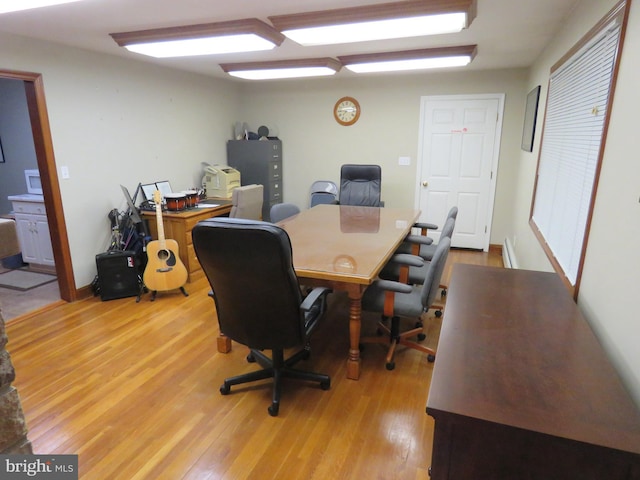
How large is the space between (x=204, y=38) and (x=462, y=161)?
3.61m

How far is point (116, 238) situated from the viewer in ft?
12.9

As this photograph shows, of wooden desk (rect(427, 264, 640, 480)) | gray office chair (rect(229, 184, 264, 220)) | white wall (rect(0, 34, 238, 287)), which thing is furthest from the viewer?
gray office chair (rect(229, 184, 264, 220))

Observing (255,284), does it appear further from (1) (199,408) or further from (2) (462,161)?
(2) (462,161)

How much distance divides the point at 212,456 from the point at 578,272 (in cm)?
192

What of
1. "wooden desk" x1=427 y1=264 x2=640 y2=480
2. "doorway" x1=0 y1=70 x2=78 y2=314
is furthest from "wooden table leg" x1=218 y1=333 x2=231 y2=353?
"doorway" x1=0 y1=70 x2=78 y2=314

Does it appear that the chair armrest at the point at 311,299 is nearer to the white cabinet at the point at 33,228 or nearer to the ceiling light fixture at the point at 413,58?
the ceiling light fixture at the point at 413,58

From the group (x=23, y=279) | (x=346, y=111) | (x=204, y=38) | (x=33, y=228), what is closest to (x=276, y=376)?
(x=204, y=38)

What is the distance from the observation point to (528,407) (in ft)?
3.35

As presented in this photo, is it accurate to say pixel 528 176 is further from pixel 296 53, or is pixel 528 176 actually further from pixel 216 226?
pixel 216 226

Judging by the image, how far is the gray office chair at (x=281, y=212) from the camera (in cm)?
377

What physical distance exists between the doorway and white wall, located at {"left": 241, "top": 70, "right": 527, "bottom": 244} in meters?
3.15

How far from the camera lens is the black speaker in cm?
364

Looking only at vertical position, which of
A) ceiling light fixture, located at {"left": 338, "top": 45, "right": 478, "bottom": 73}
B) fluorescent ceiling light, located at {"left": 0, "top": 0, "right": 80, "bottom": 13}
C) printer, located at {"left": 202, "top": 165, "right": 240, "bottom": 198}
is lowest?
printer, located at {"left": 202, "top": 165, "right": 240, "bottom": 198}

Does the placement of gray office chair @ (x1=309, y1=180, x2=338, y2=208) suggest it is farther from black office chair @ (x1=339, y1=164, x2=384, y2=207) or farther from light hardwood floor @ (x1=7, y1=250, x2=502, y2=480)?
light hardwood floor @ (x1=7, y1=250, x2=502, y2=480)
